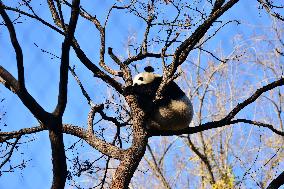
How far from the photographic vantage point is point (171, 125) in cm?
477

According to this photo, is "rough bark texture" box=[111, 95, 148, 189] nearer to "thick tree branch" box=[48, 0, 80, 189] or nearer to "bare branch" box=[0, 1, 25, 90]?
"thick tree branch" box=[48, 0, 80, 189]

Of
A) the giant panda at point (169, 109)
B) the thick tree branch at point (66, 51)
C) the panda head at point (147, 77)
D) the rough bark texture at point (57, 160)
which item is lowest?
the rough bark texture at point (57, 160)

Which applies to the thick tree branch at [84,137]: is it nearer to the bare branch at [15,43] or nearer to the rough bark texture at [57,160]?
the rough bark texture at [57,160]

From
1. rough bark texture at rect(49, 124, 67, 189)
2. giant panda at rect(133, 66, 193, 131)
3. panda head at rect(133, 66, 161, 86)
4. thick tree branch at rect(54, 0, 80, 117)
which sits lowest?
rough bark texture at rect(49, 124, 67, 189)

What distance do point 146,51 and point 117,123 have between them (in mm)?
755

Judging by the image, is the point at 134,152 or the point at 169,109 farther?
the point at 169,109

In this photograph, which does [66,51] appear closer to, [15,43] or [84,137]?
[15,43]

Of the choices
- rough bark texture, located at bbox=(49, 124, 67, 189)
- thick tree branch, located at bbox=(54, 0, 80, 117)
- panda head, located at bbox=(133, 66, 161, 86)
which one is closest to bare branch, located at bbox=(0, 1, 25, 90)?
thick tree branch, located at bbox=(54, 0, 80, 117)

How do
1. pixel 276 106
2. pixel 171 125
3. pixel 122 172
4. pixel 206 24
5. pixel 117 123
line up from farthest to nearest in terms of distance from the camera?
pixel 276 106
pixel 171 125
pixel 117 123
pixel 206 24
pixel 122 172

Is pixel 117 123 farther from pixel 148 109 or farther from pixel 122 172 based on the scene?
pixel 122 172

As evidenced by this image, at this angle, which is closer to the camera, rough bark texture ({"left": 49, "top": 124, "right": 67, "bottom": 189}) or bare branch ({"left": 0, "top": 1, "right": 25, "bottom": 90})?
bare branch ({"left": 0, "top": 1, "right": 25, "bottom": 90})

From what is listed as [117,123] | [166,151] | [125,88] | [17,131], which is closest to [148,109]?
[125,88]

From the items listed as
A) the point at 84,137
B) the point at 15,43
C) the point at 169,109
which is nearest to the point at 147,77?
the point at 169,109

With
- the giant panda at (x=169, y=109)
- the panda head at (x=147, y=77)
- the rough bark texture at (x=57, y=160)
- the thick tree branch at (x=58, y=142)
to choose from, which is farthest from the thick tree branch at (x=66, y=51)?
the panda head at (x=147, y=77)
